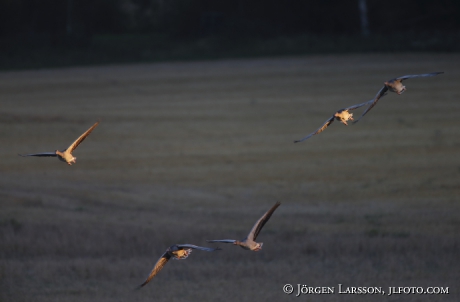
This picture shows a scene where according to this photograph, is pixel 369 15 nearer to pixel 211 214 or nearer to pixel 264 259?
pixel 211 214

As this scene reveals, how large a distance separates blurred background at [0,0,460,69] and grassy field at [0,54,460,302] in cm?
188

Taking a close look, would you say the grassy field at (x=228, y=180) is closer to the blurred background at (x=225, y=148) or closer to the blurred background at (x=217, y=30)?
the blurred background at (x=225, y=148)

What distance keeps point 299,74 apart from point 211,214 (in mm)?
18787

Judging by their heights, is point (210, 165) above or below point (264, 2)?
below

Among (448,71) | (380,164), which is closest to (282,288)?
(380,164)

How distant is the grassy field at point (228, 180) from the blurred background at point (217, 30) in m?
1.88

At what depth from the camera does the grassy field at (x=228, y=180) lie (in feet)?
34.2

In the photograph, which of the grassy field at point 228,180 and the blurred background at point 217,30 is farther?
the blurred background at point 217,30

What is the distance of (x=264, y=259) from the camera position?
447 inches

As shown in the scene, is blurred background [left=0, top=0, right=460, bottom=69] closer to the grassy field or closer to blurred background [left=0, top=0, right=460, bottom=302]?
blurred background [left=0, top=0, right=460, bottom=302]

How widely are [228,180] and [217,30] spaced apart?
22641 millimetres

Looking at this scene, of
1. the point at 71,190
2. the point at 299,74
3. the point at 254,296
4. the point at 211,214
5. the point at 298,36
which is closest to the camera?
the point at 254,296

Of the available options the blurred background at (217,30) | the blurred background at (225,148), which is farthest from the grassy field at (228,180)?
the blurred background at (217,30)

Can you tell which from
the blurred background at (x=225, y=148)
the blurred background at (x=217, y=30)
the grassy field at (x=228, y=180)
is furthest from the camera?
the blurred background at (x=217, y=30)
